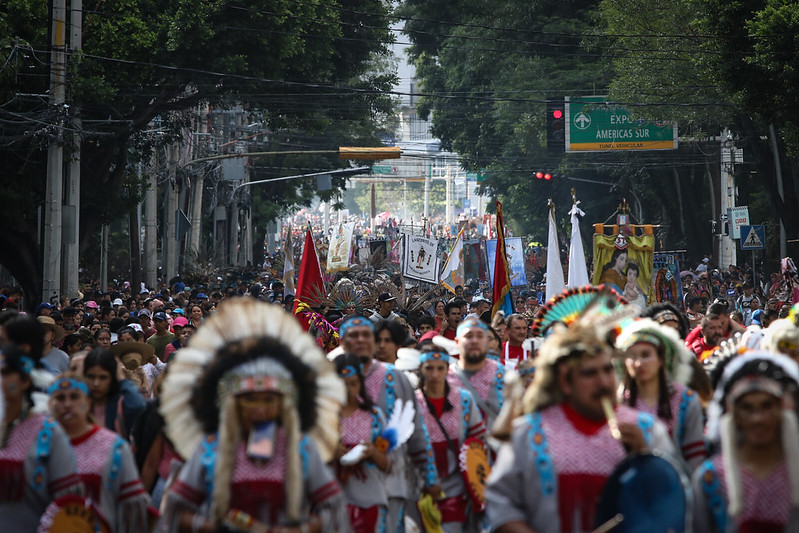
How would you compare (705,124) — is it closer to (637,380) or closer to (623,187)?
(623,187)

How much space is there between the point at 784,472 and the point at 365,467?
342cm

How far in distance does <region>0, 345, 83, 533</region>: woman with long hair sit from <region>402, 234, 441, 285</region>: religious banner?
798 inches

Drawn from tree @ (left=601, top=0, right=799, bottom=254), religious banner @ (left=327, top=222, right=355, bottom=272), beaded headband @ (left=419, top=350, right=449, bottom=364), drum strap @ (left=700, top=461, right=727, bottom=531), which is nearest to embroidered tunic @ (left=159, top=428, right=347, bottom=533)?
drum strap @ (left=700, top=461, right=727, bottom=531)

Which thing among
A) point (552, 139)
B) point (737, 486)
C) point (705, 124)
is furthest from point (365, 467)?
point (705, 124)

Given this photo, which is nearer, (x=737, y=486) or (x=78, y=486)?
(x=737, y=486)

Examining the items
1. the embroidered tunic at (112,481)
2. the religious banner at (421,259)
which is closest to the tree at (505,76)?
the religious banner at (421,259)

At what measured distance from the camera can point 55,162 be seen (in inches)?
832

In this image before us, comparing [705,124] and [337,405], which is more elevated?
[705,124]

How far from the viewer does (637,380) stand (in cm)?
673

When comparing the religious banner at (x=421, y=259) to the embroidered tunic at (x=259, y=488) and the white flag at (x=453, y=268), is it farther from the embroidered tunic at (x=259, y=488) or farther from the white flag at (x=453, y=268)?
the embroidered tunic at (x=259, y=488)

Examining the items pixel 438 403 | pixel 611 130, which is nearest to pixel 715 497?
pixel 438 403

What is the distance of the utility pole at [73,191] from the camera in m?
21.9

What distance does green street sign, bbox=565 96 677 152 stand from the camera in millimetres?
34594

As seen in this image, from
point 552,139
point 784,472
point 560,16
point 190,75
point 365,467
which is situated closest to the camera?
point 784,472
